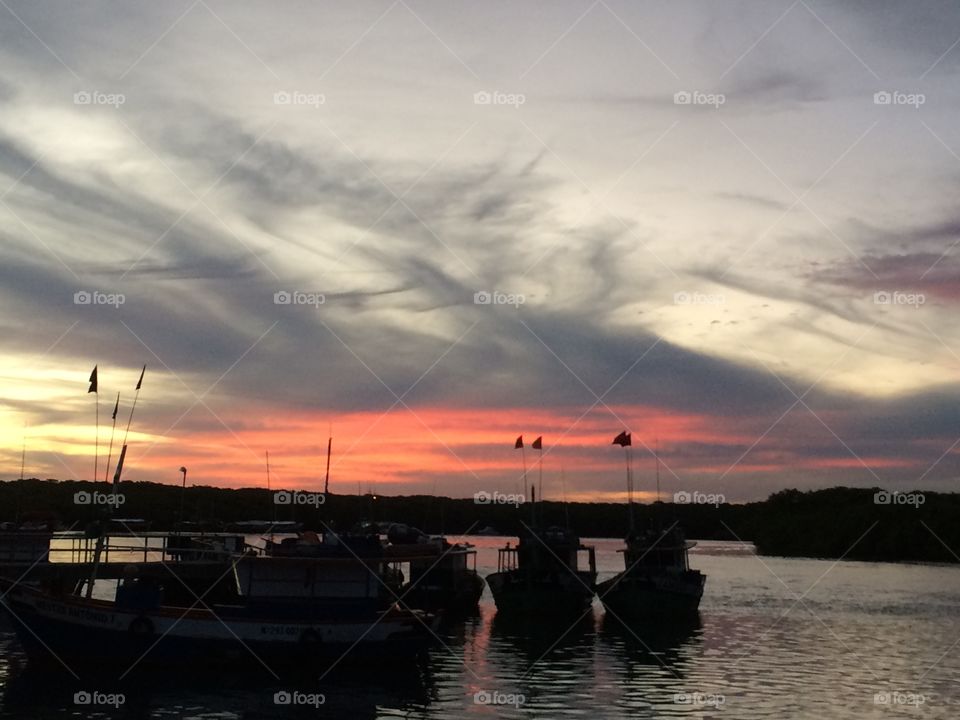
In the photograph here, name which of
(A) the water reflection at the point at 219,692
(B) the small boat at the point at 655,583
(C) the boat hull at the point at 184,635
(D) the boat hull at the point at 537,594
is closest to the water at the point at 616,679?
(A) the water reflection at the point at 219,692

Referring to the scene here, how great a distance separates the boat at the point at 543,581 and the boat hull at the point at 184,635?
2672 cm

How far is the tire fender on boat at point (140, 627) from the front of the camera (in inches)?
1741

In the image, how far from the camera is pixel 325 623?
45469 millimetres

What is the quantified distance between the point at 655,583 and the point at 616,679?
94.2 feet

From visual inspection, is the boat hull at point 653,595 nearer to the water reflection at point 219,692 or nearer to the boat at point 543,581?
the boat at point 543,581

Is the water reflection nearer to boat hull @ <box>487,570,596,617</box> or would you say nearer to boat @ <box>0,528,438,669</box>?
boat @ <box>0,528,438,669</box>

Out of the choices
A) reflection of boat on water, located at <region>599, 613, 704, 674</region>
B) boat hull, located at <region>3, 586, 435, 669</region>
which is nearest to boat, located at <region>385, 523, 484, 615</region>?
reflection of boat on water, located at <region>599, 613, 704, 674</region>

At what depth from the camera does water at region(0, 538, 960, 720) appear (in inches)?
1521

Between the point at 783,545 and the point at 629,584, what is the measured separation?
415 ft

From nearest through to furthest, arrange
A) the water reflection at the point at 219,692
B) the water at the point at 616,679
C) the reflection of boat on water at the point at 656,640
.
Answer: the water reflection at the point at 219,692
the water at the point at 616,679
the reflection of boat on water at the point at 656,640

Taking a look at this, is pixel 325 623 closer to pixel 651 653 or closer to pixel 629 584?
pixel 651 653

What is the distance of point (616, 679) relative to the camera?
4622cm

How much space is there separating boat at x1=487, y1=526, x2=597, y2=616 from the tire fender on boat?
1256 inches

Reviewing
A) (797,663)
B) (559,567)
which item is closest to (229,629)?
(797,663)
